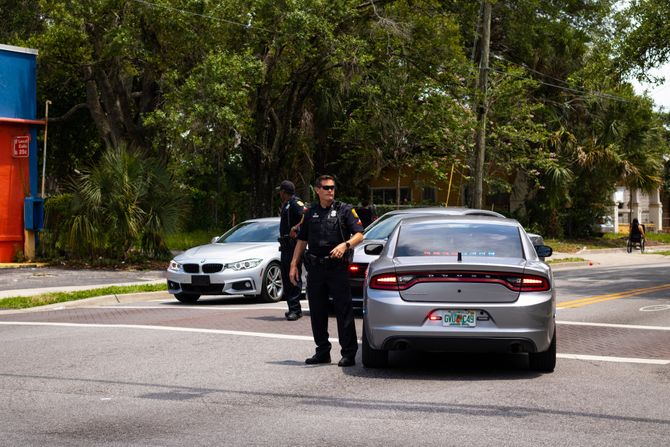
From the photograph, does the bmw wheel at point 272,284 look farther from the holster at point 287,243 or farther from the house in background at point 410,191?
the house in background at point 410,191

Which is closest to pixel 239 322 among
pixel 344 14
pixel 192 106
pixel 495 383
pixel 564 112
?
pixel 495 383

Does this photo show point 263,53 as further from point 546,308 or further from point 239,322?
point 546,308

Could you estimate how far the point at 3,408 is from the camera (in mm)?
8148

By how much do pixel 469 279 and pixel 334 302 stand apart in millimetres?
1426

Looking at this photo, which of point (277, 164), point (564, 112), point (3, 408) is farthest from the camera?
point (564, 112)

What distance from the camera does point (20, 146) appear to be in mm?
26812

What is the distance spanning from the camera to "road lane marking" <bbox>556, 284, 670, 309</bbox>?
1797 centimetres

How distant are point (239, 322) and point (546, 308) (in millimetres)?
5949

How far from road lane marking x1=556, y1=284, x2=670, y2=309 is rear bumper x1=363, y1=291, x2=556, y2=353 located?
815 centimetres

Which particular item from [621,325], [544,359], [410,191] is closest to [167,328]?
[544,359]

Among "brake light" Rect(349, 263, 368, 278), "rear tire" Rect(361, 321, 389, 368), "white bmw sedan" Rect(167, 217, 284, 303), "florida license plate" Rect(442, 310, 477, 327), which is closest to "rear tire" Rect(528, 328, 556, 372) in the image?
"florida license plate" Rect(442, 310, 477, 327)

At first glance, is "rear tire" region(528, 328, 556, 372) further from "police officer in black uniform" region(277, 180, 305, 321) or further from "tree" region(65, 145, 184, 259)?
"tree" region(65, 145, 184, 259)

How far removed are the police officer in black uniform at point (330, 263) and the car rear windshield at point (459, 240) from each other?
0.54 metres

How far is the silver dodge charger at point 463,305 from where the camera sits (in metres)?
9.47
